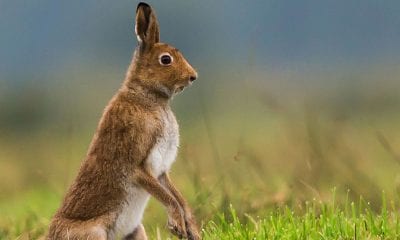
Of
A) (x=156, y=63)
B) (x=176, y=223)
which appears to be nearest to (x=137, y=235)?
(x=176, y=223)

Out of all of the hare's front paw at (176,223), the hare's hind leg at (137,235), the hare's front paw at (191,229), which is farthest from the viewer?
the hare's hind leg at (137,235)

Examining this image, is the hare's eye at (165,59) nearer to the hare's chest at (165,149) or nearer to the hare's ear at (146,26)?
the hare's ear at (146,26)

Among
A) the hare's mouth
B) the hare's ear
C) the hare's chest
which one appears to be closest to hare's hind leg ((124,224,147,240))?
the hare's chest

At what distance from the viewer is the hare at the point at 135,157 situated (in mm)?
9844

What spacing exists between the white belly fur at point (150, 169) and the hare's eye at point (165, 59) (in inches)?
16.3

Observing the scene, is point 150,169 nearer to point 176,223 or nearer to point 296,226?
point 176,223

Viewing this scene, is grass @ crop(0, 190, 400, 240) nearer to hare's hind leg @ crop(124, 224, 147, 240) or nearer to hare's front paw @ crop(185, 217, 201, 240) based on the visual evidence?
hare's hind leg @ crop(124, 224, 147, 240)

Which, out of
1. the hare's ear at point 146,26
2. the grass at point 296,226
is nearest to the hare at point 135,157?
the hare's ear at point 146,26

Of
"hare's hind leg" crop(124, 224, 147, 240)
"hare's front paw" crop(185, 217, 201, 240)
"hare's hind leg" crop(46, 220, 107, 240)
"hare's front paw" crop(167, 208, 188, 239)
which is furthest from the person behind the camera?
"hare's hind leg" crop(124, 224, 147, 240)

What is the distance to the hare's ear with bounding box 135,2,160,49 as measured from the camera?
9961mm

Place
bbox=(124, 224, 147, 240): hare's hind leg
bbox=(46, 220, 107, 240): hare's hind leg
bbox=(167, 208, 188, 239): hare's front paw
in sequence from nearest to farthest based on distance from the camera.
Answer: bbox=(46, 220, 107, 240): hare's hind leg
bbox=(167, 208, 188, 239): hare's front paw
bbox=(124, 224, 147, 240): hare's hind leg

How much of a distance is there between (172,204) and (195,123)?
563cm

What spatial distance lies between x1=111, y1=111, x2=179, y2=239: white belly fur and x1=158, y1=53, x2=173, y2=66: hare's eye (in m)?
0.41

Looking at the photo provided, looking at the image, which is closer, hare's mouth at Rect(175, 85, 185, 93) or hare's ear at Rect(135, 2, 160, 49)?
hare's ear at Rect(135, 2, 160, 49)
